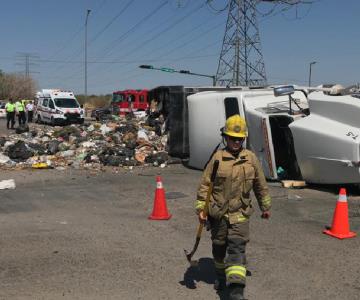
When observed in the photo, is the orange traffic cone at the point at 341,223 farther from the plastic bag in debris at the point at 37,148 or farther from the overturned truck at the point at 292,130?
the plastic bag in debris at the point at 37,148

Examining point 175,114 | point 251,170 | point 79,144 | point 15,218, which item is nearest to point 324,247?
point 251,170

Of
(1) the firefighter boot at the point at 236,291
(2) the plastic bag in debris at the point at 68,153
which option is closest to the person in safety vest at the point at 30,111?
(2) the plastic bag in debris at the point at 68,153

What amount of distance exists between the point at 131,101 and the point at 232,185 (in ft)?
109

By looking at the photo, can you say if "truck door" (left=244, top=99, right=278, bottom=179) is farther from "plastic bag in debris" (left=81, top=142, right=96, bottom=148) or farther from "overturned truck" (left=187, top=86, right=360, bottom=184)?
"plastic bag in debris" (left=81, top=142, right=96, bottom=148)

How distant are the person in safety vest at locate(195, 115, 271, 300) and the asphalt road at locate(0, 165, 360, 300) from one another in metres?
0.47

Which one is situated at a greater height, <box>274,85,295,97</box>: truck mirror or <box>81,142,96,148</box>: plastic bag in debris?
<box>274,85,295,97</box>: truck mirror

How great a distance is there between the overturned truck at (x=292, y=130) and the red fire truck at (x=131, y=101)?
2381 cm

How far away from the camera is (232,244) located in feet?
14.2

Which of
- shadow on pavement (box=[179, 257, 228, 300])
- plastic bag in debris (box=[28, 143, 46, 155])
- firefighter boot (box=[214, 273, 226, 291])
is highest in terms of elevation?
plastic bag in debris (box=[28, 143, 46, 155])

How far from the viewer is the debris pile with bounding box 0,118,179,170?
1437cm

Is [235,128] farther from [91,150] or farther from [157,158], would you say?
[91,150]

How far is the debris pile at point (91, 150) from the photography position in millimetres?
14367

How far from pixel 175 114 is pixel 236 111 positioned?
12.4 feet

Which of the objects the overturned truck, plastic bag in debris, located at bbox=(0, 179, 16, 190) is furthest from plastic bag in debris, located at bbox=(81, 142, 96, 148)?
plastic bag in debris, located at bbox=(0, 179, 16, 190)
